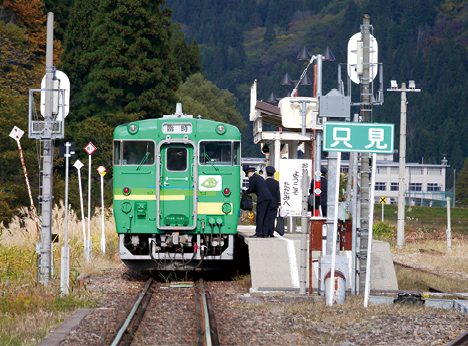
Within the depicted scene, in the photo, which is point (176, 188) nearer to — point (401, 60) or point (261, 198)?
point (261, 198)

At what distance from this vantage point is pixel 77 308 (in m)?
9.59

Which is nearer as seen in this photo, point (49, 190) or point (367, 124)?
point (367, 124)

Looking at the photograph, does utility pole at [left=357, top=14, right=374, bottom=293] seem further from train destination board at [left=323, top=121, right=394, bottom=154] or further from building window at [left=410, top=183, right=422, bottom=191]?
building window at [left=410, top=183, right=422, bottom=191]

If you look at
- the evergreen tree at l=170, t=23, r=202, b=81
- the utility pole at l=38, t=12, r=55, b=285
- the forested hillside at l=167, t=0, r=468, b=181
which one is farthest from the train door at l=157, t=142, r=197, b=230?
the forested hillside at l=167, t=0, r=468, b=181

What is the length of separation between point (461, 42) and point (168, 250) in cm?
16665

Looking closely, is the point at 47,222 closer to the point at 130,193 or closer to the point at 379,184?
the point at 130,193

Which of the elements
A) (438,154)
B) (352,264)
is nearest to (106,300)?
(352,264)

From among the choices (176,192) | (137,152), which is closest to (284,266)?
(176,192)

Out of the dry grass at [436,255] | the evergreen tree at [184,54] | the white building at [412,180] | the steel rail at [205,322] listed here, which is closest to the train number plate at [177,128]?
the steel rail at [205,322]

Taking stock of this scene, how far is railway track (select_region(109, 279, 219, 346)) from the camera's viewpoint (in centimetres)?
754

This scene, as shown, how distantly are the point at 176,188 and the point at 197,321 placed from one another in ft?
14.4

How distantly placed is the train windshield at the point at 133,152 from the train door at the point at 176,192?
0.80 ft

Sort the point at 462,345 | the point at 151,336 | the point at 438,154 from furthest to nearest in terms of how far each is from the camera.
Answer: the point at 438,154 < the point at 151,336 < the point at 462,345

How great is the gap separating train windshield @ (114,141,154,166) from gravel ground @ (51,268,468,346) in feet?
9.18
